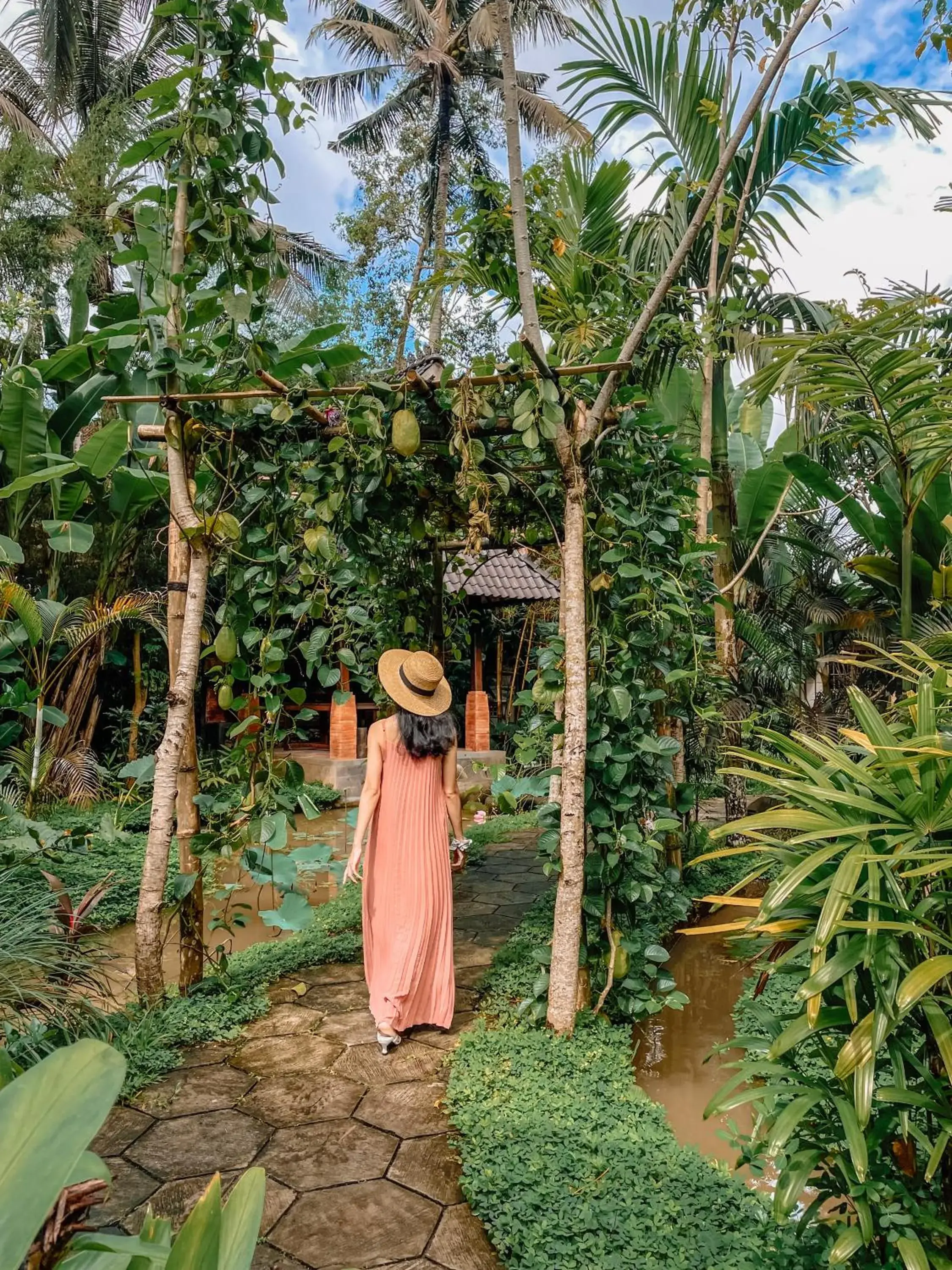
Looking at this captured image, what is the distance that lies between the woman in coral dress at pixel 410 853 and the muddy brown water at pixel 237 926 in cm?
60

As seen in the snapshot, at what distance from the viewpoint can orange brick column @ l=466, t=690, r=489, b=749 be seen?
429 inches

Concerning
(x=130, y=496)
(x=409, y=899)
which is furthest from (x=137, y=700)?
(x=409, y=899)

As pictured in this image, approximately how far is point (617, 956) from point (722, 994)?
52.0 inches

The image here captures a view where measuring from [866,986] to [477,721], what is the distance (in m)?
9.23

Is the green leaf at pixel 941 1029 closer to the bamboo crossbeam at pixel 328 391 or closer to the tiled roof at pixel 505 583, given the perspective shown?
the bamboo crossbeam at pixel 328 391

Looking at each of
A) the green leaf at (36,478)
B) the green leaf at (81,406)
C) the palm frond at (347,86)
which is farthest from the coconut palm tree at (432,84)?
the green leaf at (36,478)

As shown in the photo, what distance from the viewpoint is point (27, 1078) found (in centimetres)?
65

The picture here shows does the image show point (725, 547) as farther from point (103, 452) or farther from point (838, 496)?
point (103, 452)

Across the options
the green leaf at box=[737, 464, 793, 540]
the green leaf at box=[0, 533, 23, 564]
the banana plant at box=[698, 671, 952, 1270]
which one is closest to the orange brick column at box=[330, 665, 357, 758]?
the green leaf at box=[737, 464, 793, 540]

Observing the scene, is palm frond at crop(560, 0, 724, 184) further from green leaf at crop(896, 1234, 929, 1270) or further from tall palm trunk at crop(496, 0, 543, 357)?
green leaf at crop(896, 1234, 929, 1270)

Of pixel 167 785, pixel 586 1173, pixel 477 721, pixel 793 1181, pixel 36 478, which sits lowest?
pixel 586 1173

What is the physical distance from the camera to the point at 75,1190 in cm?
72

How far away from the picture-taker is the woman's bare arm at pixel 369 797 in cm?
359

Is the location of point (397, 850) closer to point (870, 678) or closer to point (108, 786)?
point (870, 678)
